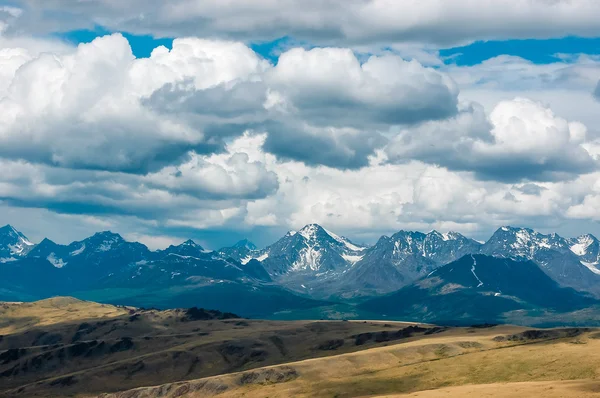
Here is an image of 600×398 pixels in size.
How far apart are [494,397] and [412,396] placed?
2120cm

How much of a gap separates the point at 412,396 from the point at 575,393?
34.8 m

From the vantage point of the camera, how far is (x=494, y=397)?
144 m

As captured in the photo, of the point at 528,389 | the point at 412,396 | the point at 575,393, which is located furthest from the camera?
the point at 412,396

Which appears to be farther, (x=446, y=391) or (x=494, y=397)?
(x=446, y=391)

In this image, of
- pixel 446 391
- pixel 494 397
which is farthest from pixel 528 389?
pixel 446 391

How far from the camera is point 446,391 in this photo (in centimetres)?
16288

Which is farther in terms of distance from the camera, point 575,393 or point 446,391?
point 446,391

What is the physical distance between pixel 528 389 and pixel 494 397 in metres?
9.03

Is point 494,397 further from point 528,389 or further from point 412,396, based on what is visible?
point 412,396

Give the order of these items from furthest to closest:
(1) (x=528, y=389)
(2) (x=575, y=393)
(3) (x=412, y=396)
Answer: (3) (x=412, y=396), (1) (x=528, y=389), (2) (x=575, y=393)

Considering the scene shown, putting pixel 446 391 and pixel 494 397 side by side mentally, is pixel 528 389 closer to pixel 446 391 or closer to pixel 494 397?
pixel 494 397

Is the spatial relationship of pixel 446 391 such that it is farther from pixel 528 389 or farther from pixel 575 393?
pixel 575 393

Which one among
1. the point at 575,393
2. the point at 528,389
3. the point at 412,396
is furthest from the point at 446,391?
the point at 575,393

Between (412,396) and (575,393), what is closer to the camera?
(575,393)
